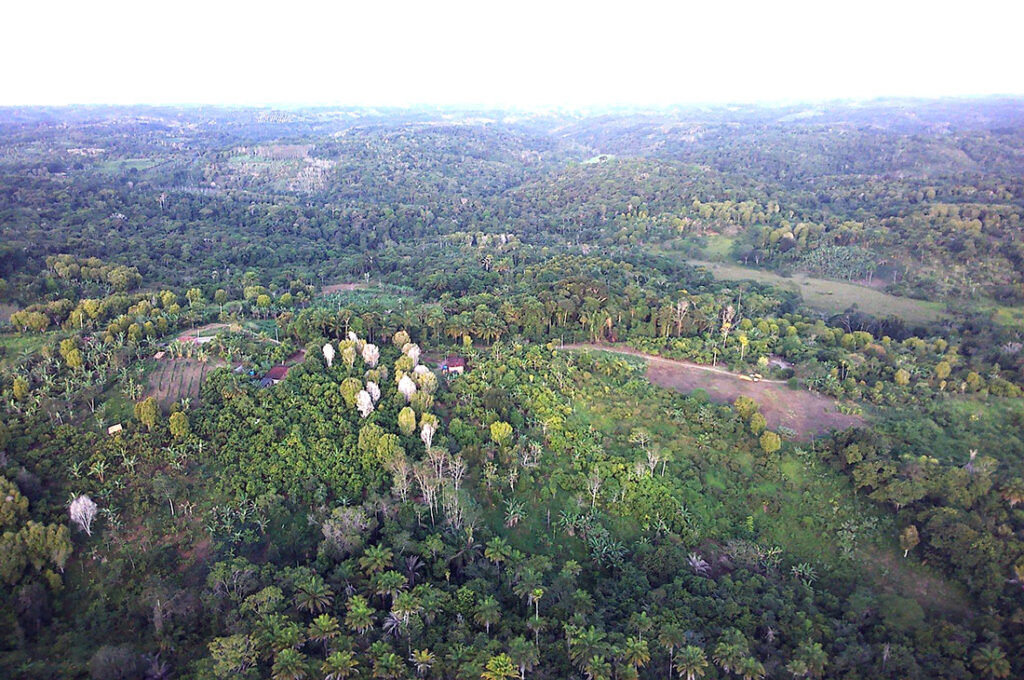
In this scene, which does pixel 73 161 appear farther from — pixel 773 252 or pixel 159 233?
pixel 773 252

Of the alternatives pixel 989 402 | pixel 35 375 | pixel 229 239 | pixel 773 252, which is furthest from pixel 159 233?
pixel 989 402

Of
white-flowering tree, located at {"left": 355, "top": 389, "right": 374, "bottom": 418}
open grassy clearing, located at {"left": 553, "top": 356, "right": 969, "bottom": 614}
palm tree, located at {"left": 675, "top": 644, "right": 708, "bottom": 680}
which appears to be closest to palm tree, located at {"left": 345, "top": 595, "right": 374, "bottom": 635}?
palm tree, located at {"left": 675, "top": 644, "right": 708, "bottom": 680}

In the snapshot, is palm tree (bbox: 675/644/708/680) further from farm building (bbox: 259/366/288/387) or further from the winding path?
farm building (bbox: 259/366/288/387)

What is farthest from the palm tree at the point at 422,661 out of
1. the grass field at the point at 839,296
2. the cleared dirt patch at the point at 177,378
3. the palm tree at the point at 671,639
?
the grass field at the point at 839,296

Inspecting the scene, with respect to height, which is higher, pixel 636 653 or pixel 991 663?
pixel 636 653

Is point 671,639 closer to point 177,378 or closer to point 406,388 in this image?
point 406,388

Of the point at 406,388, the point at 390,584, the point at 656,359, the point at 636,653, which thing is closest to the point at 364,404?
the point at 406,388
